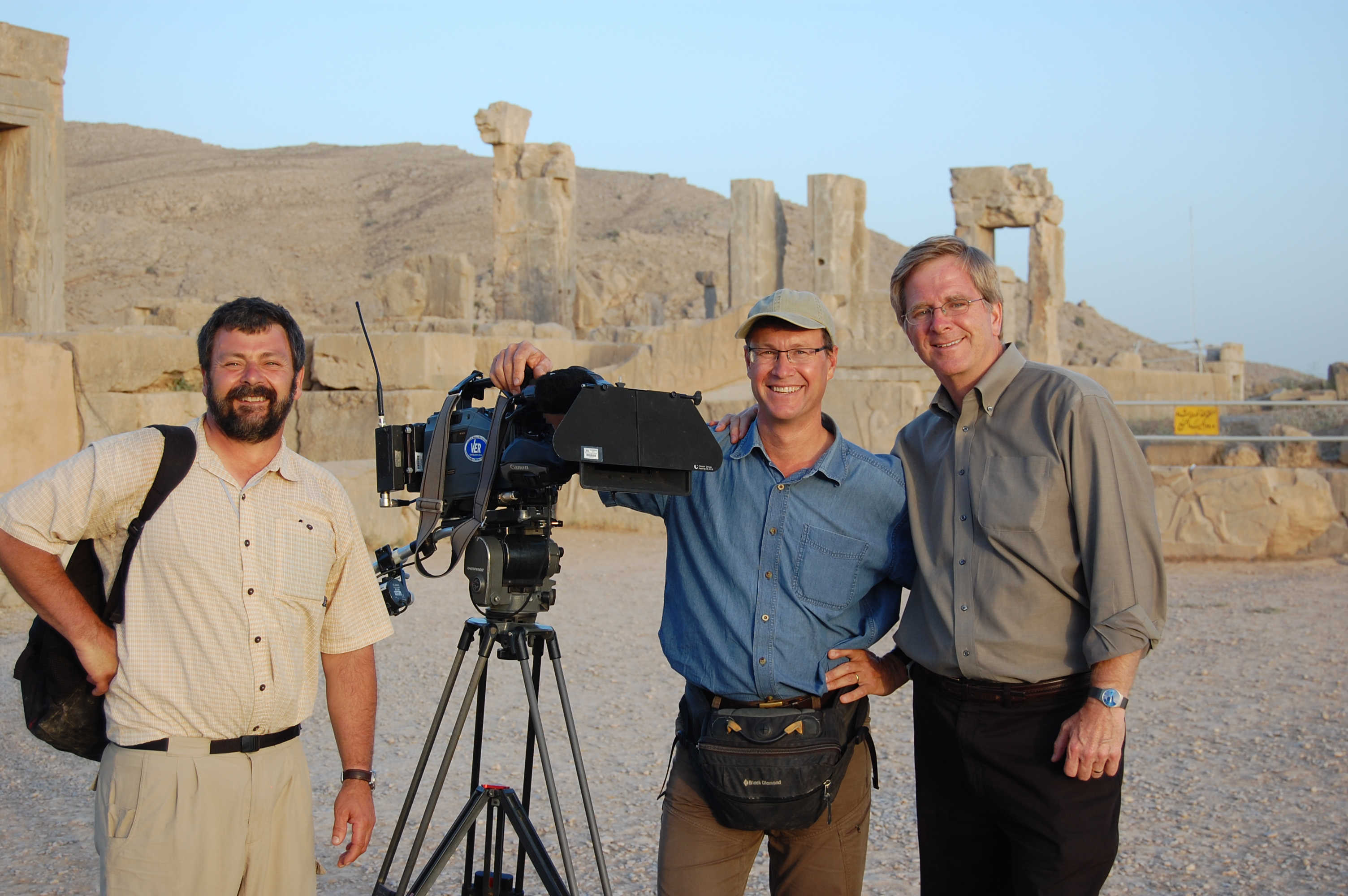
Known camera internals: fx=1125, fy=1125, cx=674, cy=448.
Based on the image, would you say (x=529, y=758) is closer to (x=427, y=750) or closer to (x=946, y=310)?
(x=427, y=750)

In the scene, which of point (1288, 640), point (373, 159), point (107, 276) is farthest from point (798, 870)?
point (373, 159)

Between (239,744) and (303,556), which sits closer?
(239,744)

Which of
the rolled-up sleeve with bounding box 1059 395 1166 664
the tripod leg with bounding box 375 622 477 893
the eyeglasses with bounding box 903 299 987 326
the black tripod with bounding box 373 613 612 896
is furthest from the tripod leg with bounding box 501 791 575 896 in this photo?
the eyeglasses with bounding box 903 299 987 326

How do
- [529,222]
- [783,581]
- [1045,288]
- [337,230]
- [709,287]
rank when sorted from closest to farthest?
[783,581]
[529,222]
[1045,288]
[709,287]
[337,230]

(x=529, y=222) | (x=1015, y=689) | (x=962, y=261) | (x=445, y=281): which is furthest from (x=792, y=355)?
(x=529, y=222)

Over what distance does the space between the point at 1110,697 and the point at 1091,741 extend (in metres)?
0.09

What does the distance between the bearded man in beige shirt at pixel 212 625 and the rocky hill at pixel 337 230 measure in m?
24.4

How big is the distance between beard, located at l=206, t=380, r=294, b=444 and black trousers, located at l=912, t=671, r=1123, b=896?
1.53 m

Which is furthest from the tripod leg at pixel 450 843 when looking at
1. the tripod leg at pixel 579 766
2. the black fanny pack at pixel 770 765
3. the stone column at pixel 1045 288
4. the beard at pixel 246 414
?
the stone column at pixel 1045 288

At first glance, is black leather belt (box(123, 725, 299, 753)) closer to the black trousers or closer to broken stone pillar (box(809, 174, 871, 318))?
the black trousers

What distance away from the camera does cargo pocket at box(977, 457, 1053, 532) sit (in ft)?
7.70

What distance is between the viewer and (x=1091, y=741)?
7.31 feet

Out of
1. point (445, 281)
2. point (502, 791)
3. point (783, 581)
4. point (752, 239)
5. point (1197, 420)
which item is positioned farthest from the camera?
point (752, 239)

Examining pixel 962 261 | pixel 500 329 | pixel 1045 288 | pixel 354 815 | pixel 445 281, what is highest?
pixel 1045 288
